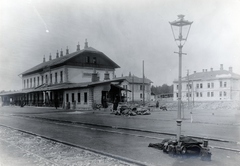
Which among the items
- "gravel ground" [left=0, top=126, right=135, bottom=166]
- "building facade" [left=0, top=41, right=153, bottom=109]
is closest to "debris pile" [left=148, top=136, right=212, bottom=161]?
"gravel ground" [left=0, top=126, right=135, bottom=166]

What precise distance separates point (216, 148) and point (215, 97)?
57.2 meters

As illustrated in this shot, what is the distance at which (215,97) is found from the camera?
6188 centimetres

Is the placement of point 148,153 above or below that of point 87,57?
below

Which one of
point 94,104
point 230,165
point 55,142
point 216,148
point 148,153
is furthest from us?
point 94,104

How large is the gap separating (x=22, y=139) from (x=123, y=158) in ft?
18.9

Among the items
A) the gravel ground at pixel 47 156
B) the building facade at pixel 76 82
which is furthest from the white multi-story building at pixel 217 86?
the gravel ground at pixel 47 156

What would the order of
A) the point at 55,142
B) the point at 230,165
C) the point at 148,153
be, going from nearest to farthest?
the point at 230,165 < the point at 148,153 < the point at 55,142

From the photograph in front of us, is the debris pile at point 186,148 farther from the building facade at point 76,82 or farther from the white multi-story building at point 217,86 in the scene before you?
the white multi-story building at point 217,86

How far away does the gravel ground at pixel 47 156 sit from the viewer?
22.1ft

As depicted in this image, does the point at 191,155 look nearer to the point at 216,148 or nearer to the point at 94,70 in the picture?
the point at 216,148

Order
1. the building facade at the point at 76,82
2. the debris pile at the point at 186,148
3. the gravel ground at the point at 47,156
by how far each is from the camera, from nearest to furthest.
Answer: the gravel ground at the point at 47,156 → the debris pile at the point at 186,148 → the building facade at the point at 76,82

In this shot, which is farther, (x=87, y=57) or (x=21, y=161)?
(x=87, y=57)

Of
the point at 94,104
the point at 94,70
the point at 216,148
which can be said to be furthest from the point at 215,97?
the point at 216,148

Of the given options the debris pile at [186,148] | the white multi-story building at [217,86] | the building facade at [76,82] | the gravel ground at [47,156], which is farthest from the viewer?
the white multi-story building at [217,86]
